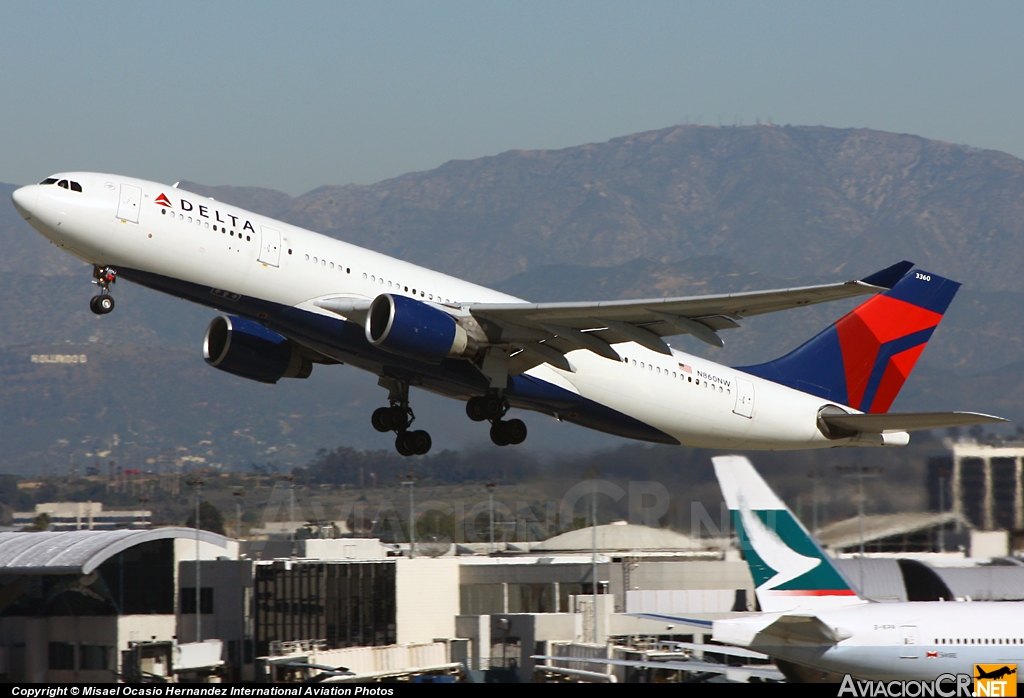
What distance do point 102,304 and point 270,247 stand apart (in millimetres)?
3750

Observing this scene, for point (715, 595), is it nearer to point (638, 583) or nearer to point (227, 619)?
point (638, 583)

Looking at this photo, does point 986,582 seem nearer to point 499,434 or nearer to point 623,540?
point 623,540

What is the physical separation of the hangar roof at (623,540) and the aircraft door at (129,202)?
20.3 metres

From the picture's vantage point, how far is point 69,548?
42.1 m

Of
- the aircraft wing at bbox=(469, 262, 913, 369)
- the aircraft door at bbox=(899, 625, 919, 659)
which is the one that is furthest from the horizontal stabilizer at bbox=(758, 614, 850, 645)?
the aircraft wing at bbox=(469, 262, 913, 369)

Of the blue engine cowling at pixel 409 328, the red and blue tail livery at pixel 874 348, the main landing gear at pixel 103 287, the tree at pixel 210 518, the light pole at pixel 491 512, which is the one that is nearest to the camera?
the blue engine cowling at pixel 409 328

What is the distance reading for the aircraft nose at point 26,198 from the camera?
2466 cm

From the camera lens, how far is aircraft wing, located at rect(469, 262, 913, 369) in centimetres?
2406

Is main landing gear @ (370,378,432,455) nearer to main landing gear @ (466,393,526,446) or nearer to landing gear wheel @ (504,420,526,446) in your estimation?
main landing gear @ (466,393,526,446)

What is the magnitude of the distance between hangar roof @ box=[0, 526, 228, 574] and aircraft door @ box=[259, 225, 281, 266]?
62.3 ft

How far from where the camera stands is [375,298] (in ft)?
84.6

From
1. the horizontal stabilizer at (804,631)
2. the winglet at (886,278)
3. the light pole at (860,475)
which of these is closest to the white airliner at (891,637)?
the horizontal stabilizer at (804,631)

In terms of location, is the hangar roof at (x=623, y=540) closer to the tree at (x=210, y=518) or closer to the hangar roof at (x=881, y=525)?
the hangar roof at (x=881, y=525)

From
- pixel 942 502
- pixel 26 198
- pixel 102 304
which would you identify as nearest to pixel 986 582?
pixel 942 502
